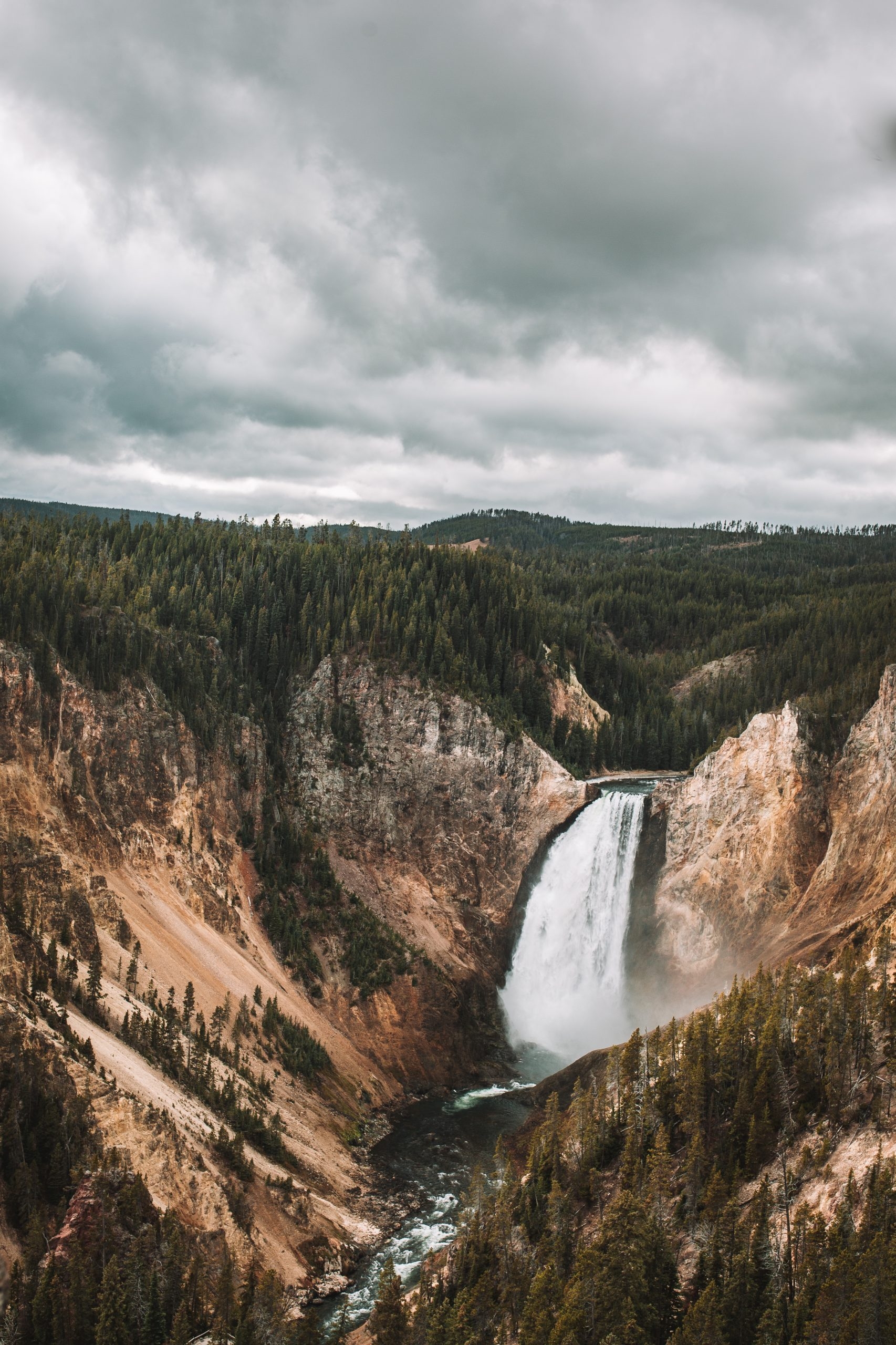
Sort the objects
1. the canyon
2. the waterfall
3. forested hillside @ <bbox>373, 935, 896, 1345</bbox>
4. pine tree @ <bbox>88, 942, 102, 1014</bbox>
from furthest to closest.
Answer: the waterfall
pine tree @ <bbox>88, 942, 102, 1014</bbox>
the canyon
forested hillside @ <bbox>373, 935, 896, 1345</bbox>

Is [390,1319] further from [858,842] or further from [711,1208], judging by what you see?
[858,842]

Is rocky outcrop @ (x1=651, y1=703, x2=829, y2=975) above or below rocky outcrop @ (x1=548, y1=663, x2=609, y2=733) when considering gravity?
below

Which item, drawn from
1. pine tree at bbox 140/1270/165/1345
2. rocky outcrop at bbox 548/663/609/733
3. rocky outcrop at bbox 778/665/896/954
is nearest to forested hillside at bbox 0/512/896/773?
rocky outcrop at bbox 548/663/609/733

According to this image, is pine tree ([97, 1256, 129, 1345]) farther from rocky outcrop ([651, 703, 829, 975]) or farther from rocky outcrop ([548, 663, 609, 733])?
rocky outcrop ([548, 663, 609, 733])

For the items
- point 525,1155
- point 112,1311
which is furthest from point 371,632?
point 112,1311

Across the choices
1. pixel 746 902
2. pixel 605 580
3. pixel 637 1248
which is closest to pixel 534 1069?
pixel 746 902

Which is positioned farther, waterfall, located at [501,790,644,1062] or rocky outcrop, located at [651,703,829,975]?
waterfall, located at [501,790,644,1062]
